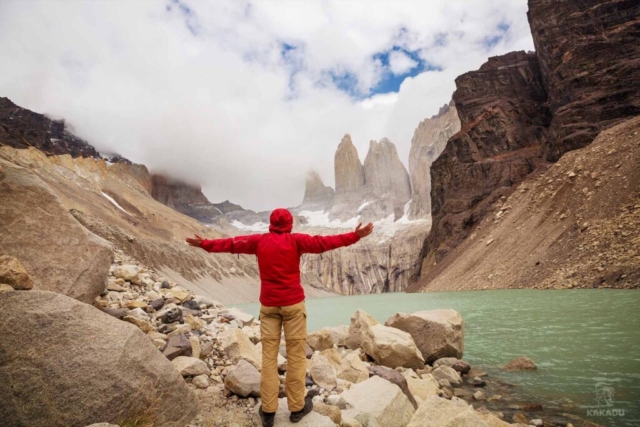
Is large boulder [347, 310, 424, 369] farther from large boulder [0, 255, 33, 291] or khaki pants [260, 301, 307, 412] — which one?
large boulder [0, 255, 33, 291]

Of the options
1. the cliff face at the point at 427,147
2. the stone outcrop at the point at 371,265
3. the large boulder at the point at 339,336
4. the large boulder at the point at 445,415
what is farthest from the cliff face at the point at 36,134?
the cliff face at the point at 427,147

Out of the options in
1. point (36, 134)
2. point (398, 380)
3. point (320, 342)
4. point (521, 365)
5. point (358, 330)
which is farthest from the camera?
point (36, 134)

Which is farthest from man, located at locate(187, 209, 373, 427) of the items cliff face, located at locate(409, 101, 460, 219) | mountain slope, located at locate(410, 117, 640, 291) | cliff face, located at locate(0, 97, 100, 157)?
cliff face, located at locate(409, 101, 460, 219)

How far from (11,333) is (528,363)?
9892mm

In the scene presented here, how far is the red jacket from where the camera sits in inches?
181

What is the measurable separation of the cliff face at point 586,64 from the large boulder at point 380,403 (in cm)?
5856

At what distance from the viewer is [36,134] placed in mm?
114250

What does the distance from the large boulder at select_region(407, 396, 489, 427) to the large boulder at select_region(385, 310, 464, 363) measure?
5.14 metres

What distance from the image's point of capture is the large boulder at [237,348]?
243 inches

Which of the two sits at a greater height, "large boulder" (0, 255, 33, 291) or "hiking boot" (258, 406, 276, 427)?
"large boulder" (0, 255, 33, 291)

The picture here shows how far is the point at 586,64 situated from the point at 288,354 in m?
74.1

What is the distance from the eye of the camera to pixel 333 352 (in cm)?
792

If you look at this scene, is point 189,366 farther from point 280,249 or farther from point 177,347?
point 280,249

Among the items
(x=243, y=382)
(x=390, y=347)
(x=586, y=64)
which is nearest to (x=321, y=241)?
(x=243, y=382)
